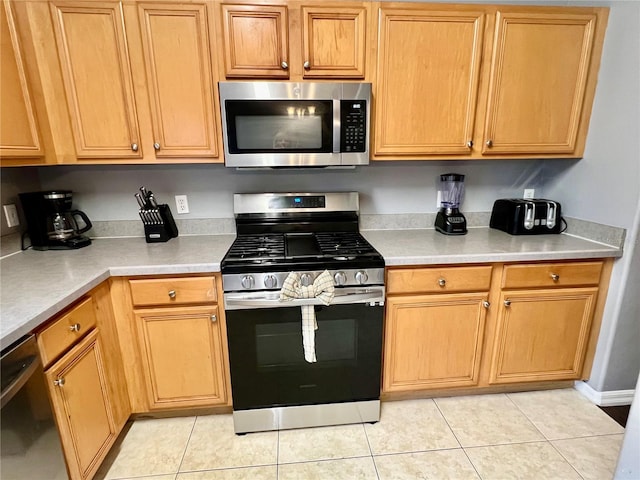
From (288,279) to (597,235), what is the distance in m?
1.71

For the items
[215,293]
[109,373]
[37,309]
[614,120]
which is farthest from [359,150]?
[109,373]

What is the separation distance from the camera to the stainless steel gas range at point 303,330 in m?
1.52

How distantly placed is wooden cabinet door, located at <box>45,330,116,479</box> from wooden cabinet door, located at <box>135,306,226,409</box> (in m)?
0.20

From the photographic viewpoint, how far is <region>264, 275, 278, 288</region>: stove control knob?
1.51m

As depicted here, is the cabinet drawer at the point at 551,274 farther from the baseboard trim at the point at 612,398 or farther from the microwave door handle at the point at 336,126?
the microwave door handle at the point at 336,126

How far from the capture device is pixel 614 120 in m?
1.73

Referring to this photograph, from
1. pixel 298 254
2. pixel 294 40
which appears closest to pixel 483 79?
pixel 294 40

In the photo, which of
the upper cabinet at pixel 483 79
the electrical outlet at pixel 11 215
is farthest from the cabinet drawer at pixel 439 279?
the electrical outlet at pixel 11 215

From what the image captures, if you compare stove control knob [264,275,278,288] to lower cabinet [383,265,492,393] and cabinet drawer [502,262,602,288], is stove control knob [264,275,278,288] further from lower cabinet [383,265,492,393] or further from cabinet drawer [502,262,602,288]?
cabinet drawer [502,262,602,288]

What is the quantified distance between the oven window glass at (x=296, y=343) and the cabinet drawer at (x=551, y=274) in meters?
0.86

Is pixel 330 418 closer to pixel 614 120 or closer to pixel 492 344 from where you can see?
pixel 492 344

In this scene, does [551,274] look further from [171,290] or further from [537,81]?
[171,290]

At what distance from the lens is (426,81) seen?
171cm

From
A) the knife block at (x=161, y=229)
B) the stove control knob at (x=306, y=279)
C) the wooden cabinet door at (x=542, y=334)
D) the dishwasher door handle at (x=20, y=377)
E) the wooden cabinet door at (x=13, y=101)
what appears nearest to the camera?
the dishwasher door handle at (x=20, y=377)
